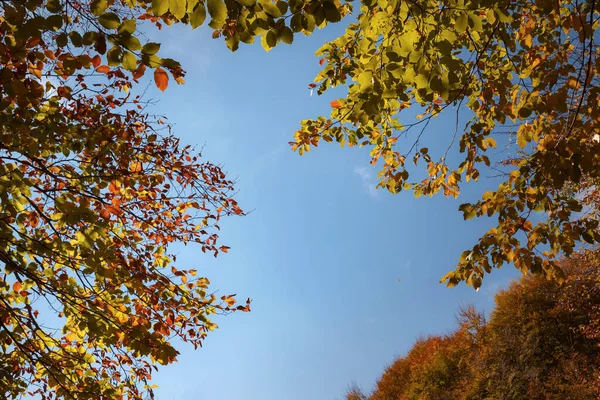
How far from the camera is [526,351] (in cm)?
1977

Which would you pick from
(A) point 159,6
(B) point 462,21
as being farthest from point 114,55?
(B) point 462,21

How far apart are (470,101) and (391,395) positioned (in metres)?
29.6

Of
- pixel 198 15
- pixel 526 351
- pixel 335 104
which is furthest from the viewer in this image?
pixel 526 351

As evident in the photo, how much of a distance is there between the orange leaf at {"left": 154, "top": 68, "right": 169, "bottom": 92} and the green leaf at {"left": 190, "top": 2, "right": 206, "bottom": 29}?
1.12ft

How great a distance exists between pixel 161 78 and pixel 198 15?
42 centimetres

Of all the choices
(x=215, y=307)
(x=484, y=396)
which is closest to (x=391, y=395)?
(x=484, y=396)

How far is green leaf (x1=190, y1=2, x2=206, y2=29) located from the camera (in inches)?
74.0

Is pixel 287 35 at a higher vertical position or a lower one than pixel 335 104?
lower

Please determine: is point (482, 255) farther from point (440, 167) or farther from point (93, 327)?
point (93, 327)

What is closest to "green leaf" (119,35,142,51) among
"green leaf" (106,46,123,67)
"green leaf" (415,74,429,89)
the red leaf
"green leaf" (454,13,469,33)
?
"green leaf" (106,46,123,67)

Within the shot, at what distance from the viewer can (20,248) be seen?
11.6ft

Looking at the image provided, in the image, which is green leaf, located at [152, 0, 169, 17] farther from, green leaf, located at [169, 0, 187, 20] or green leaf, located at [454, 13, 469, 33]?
green leaf, located at [454, 13, 469, 33]

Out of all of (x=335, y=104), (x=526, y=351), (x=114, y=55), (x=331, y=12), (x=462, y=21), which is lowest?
(x=526, y=351)

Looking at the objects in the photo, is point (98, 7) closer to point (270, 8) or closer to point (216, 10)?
point (216, 10)
